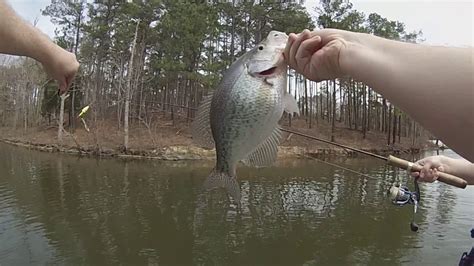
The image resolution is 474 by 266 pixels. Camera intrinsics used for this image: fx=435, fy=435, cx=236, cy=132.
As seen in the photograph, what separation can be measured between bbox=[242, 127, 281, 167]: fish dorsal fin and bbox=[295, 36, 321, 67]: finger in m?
0.77

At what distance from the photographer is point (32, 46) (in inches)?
68.9

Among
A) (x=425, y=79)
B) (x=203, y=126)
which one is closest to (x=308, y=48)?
(x=425, y=79)

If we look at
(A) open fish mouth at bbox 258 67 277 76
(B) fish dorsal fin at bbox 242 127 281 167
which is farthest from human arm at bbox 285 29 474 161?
(B) fish dorsal fin at bbox 242 127 281 167

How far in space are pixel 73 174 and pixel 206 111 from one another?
1805 centimetres

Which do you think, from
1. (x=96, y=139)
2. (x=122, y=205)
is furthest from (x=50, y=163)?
(x=122, y=205)

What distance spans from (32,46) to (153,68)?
3215 centimetres

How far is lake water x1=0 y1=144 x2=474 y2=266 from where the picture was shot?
352 inches

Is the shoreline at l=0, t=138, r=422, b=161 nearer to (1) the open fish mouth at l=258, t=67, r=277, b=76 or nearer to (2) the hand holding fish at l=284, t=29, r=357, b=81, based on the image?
(1) the open fish mouth at l=258, t=67, r=277, b=76

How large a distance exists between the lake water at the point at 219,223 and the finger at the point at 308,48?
7611mm

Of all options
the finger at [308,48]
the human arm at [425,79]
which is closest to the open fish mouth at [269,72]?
the finger at [308,48]

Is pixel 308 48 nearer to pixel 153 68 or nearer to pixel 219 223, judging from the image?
pixel 219 223

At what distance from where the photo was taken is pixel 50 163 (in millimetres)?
22500

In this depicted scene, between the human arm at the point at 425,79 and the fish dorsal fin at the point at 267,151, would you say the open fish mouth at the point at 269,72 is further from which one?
the human arm at the point at 425,79

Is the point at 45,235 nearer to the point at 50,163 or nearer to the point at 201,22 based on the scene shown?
the point at 50,163
